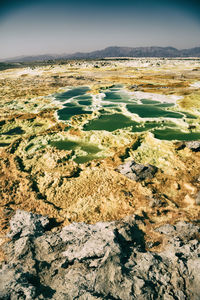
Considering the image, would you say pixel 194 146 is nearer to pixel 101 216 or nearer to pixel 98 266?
pixel 101 216

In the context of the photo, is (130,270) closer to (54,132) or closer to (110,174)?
(110,174)

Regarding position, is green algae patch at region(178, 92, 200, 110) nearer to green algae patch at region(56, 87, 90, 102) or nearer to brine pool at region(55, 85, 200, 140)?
brine pool at region(55, 85, 200, 140)

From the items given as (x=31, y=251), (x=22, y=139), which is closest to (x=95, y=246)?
(x=31, y=251)

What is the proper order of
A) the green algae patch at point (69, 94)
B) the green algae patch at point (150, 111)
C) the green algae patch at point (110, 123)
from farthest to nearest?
the green algae patch at point (69, 94) < the green algae patch at point (150, 111) < the green algae patch at point (110, 123)

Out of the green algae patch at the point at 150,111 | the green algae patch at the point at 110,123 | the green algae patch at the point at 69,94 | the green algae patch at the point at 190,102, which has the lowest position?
the green algae patch at the point at 110,123

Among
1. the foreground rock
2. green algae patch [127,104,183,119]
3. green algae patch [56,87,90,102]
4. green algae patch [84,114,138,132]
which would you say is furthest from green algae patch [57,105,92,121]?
the foreground rock

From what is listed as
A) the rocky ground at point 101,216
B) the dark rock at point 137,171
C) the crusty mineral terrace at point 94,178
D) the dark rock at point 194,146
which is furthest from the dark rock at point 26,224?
the dark rock at point 194,146

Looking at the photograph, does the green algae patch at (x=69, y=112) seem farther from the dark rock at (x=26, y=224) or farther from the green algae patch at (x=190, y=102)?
the dark rock at (x=26, y=224)
